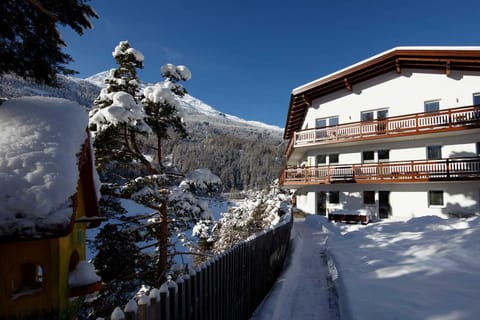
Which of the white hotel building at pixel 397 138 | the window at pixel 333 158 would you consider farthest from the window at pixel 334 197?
the window at pixel 333 158

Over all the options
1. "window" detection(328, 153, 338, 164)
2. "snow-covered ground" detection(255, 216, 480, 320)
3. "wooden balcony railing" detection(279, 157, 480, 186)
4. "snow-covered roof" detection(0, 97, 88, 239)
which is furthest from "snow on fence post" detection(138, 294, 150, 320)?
"window" detection(328, 153, 338, 164)

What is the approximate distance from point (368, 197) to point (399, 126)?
19.3 ft

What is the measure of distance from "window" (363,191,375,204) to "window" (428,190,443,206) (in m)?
3.64

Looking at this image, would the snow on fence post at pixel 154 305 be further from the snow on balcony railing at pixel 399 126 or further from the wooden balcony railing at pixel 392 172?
the snow on balcony railing at pixel 399 126

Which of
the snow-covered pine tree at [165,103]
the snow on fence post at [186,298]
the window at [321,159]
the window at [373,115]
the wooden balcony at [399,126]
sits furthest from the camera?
the window at [321,159]

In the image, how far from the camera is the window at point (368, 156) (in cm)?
2128

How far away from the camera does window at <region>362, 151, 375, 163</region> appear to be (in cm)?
2128

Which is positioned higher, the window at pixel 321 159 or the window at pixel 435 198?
the window at pixel 321 159

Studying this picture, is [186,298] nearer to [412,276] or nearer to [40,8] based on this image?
[40,8]

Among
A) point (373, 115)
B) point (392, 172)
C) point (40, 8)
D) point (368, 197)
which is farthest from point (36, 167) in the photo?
point (373, 115)

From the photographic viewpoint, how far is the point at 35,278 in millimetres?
4102

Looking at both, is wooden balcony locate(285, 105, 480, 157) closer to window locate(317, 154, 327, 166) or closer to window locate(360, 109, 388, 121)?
window locate(360, 109, 388, 121)

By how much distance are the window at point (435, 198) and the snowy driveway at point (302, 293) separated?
1218cm

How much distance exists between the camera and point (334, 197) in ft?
74.4
